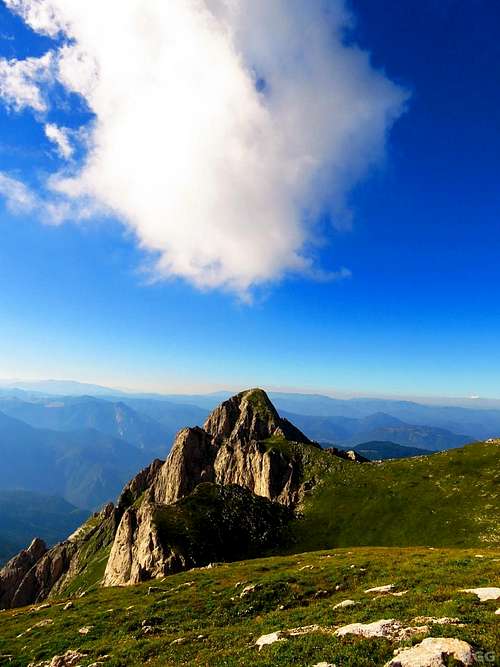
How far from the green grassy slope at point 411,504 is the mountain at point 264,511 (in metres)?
0.27

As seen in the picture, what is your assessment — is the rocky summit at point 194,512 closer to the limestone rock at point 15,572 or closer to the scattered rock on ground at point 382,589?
the limestone rock at point 15,572

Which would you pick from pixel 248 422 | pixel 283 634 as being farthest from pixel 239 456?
pixel 283 634

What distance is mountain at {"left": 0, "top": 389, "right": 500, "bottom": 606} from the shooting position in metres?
78.4

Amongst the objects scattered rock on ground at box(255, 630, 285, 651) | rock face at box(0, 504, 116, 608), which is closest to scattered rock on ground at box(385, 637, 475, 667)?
scattered rock on ground at box(255, 630, 285, 651)

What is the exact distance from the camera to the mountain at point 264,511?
78375 mm

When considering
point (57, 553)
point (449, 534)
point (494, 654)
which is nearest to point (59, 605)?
point (494, 654)

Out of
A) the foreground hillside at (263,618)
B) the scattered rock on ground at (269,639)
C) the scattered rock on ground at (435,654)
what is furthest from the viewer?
the scattered rock on ground at (269,639)

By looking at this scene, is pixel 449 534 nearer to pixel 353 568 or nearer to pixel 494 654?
pixel 353 568

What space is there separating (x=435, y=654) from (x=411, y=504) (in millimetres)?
93379

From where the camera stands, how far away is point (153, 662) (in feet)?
67.9

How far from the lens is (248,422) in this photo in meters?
164

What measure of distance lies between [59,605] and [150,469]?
13850cm

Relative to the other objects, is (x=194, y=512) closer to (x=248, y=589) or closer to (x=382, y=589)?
(x=248, y=589)

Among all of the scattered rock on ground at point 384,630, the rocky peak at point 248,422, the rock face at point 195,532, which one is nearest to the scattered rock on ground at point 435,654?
the scattered rock on ground at point 384,630
